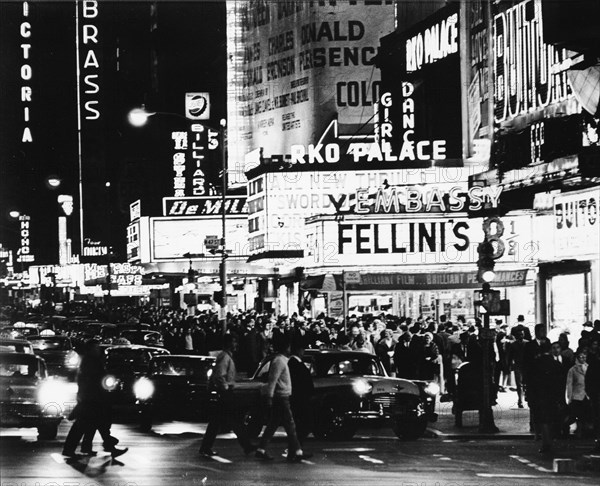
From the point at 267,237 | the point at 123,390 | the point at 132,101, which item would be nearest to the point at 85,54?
the point at 132,101

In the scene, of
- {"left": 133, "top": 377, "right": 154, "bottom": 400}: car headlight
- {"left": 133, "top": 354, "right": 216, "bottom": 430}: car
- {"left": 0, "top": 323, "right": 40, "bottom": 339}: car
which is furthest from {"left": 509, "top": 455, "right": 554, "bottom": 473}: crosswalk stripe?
{"left": 0, "top": 323, "right": 40, "bottom": 339}: car

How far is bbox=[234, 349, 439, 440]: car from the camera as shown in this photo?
19.9 m

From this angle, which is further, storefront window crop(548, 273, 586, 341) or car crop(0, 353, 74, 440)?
storefront window crop(548, 273, 586, 341)

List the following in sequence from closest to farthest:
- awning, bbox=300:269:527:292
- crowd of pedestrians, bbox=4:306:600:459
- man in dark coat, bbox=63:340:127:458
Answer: man in dark coat, bbox=63:340:127:458 → crowd of pedestrians, bbox=4:306:600:459 → awning, bbox=300:269:527:292

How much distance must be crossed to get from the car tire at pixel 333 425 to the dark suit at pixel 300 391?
1.81m

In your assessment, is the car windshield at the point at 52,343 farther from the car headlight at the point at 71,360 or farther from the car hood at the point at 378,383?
the car hood at the point at 378,383

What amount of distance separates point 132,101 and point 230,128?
75131 millimetres

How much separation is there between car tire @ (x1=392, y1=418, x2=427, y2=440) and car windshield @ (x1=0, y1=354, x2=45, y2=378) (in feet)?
19.7

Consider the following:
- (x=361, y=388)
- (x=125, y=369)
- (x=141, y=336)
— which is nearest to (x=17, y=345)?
(x=125, y=369)

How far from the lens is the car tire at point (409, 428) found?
20.3 metres

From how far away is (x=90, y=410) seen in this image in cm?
A: 1725

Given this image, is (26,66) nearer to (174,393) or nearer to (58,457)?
(174,393)

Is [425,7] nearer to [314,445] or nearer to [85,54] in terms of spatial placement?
[314,445]

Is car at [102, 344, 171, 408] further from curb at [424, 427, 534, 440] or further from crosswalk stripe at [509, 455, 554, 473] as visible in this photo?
crosswalk stripe at [509, 455, 554, 473]
